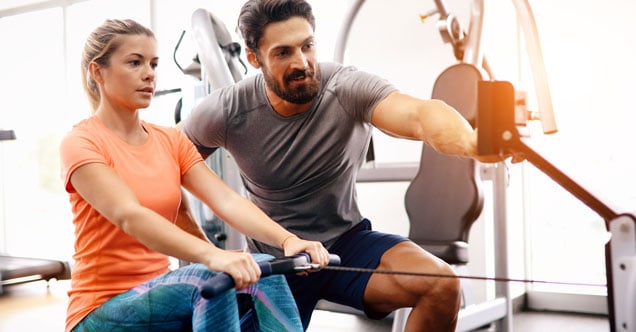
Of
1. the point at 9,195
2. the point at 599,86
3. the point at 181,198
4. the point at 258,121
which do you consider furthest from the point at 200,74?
the point at 9,195

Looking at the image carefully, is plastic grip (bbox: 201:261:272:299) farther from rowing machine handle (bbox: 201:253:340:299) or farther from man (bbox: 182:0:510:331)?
man (bbox: 182:0:510:331)

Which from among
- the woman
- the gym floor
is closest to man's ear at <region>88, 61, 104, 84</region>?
the woman

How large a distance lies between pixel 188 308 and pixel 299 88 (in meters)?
0.72

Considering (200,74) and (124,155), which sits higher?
(200,74)

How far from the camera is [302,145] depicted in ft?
5.79

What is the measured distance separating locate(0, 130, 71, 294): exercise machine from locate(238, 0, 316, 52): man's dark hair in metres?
3.54

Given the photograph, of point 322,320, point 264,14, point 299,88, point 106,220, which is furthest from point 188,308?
point 322,320

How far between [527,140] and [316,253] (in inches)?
18.6

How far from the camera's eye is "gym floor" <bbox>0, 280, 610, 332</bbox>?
3.12 metres

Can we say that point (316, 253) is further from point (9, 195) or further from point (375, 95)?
point (9, 195)

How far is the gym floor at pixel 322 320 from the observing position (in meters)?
3.12

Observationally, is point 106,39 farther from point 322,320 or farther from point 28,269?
point 28,269

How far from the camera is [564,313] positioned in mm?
3375

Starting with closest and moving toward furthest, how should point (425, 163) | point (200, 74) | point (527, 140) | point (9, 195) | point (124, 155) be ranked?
point (527, 140) < point (124, 155) < point (425, 163) < point (200, 74) < point (9, 195)
